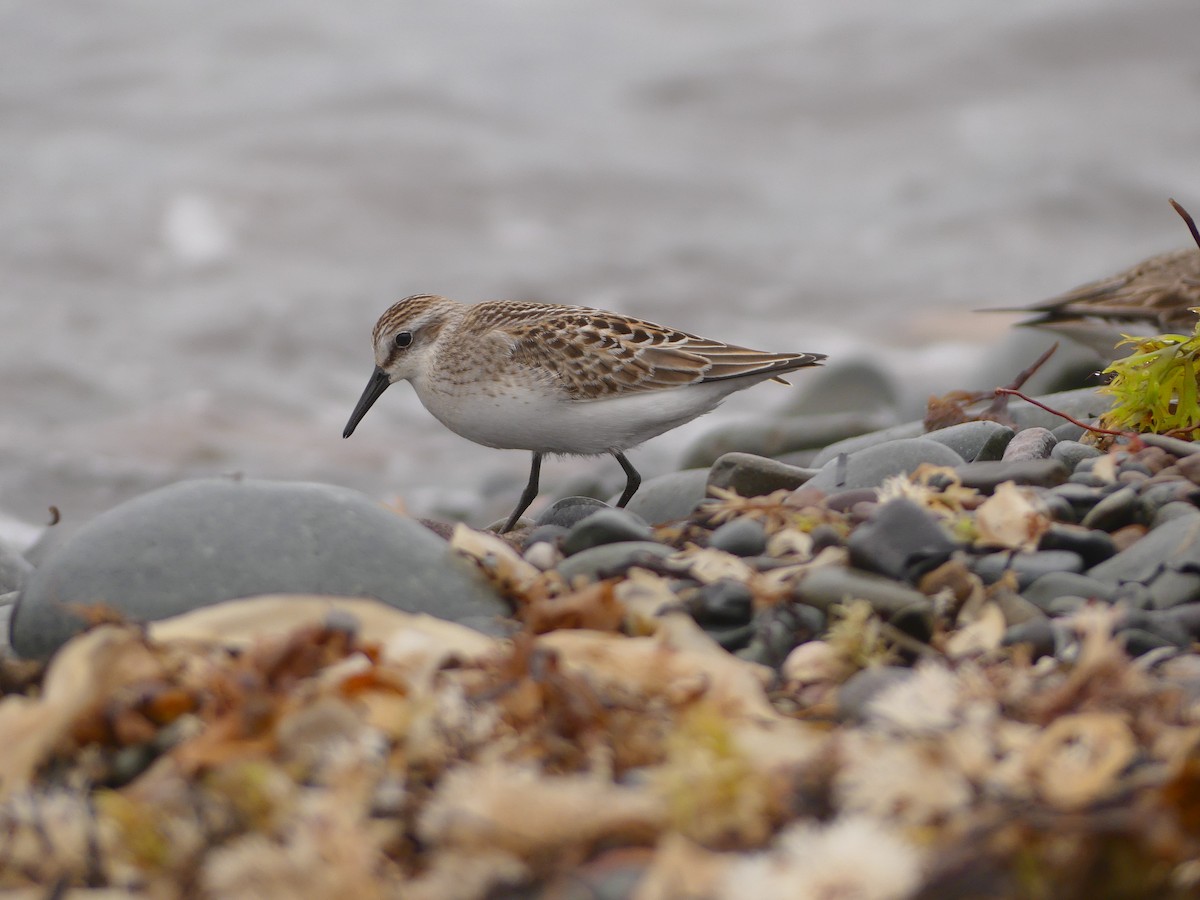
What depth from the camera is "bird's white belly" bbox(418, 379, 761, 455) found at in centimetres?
590

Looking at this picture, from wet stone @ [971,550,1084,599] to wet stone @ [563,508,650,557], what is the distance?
98 cm

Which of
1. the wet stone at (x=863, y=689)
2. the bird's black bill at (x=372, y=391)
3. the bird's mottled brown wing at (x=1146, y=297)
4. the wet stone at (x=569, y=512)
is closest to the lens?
the wet stone at (x=863, y=689)

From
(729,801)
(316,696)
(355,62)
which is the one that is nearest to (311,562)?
(316,696)

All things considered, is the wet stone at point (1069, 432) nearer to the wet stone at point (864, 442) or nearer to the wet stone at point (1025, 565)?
the wet stone at point (864, 442)

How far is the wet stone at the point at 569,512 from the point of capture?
16.1 ft

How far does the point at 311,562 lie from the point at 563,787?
1496 mm

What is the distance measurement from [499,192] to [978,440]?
38.0 feet

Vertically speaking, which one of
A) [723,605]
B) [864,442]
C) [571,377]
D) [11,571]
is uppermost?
[723,605]

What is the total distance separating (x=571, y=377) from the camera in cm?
590

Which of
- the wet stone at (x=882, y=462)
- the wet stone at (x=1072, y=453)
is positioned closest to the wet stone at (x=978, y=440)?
the wet stone at (x=1072, y=453)

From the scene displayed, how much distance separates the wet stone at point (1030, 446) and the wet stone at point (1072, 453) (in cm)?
5

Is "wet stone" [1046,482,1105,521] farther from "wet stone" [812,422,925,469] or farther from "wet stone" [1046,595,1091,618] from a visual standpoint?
"wet stone" [812,422,925,469]

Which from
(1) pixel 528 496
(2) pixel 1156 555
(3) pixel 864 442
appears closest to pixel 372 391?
(1) pixel 528 496

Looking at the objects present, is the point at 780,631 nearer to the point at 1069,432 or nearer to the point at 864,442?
the point at 1069,432
